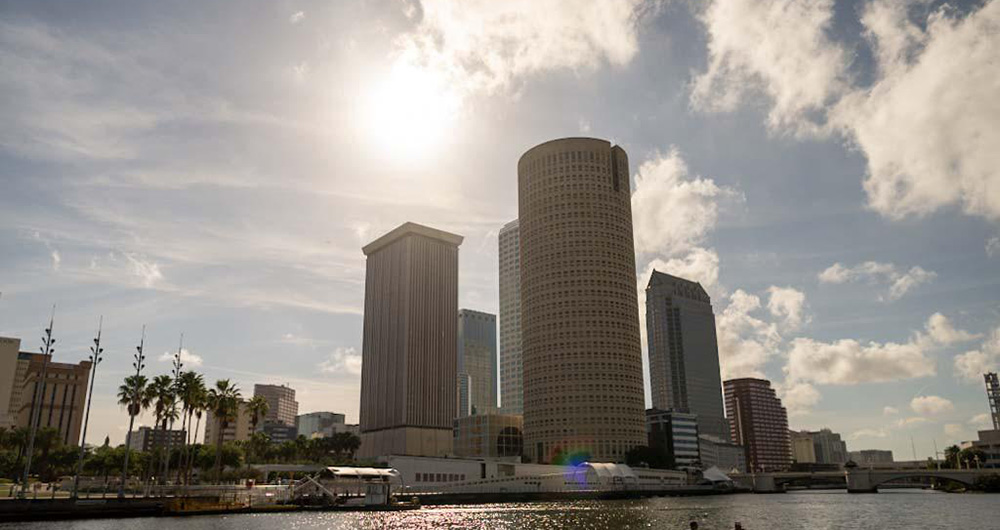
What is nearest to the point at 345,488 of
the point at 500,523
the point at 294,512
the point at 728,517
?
the point at 294,512

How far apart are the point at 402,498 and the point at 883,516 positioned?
3427 inches

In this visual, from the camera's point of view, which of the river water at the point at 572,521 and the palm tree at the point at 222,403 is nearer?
the river water at the point at 572,521

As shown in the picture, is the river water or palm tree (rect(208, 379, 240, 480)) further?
palm tree (rect(208, 379, 240, 480))

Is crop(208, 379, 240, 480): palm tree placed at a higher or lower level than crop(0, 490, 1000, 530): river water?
higher

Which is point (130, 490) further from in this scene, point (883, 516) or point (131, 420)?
point (883, 516)

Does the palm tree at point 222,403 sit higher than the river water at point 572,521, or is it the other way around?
the palm tree at point 222,403

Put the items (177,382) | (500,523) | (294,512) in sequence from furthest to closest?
(177,382)
(294,512)
(500,523)

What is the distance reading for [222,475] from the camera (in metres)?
196

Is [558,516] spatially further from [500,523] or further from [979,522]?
[979,522]

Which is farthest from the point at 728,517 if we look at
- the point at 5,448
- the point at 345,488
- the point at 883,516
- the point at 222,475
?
the point at 5,448

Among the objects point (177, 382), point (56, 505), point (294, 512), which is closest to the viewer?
point (56, 505)

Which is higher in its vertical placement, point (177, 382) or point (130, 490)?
point (177, 382)

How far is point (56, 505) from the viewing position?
94.1 m

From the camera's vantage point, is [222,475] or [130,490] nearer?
[130,490]
